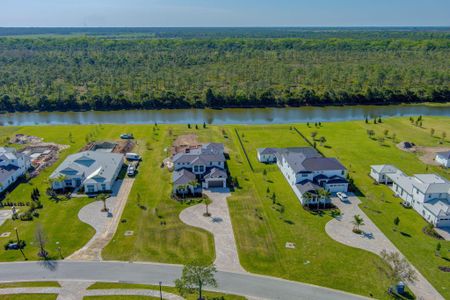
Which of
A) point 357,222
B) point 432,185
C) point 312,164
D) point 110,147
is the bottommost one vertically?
point 357,222

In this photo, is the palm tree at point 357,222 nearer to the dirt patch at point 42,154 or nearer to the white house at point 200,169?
the white house at point 200,169

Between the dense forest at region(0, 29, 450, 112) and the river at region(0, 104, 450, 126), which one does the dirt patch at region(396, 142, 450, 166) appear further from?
the dense forest at region(0, 29, 450, 112)

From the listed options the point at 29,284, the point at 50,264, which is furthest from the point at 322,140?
the point at 29,284

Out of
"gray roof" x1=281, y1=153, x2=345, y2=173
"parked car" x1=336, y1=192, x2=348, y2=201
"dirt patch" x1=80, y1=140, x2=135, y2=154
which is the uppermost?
"gray roof" x1=281, y1=153, x2=345, y2=173

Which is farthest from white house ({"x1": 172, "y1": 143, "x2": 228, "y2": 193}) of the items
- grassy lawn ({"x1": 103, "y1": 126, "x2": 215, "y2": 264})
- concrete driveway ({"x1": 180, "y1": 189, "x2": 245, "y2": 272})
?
grassy lawn ({"x1": 103, "y1": 126, "x2": 215, "y2": 264})

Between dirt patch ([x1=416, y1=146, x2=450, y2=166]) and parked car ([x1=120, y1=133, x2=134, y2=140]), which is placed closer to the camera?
dirt patch ([x1=416, y1=146, x2=450, y2=166])

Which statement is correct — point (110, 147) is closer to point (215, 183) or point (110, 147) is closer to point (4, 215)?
point (4, 215)

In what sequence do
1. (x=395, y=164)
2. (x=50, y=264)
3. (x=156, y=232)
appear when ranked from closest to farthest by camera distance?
(x=50, y=264) → (x=156, y=232) → (x=395, y=164)
